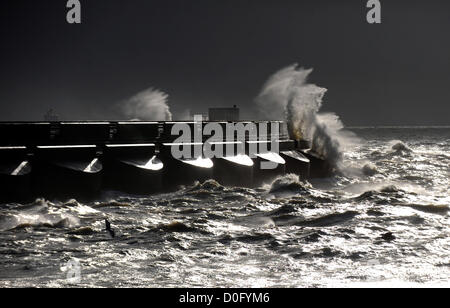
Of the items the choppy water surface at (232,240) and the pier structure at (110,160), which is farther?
Result: the pier structure at (110,160)

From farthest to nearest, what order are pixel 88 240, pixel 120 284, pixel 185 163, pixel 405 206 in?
pixel 185 163
pixel 405 206
pixel 88 240
pixel 120 284

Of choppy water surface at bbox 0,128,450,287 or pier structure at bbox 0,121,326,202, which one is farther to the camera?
pier structure at bbox 0,121,326,202

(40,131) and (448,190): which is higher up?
(40,131)

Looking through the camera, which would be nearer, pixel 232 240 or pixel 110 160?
pixel 232 240

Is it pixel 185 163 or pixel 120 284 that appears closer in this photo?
pixel 120 284

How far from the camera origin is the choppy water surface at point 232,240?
867cm

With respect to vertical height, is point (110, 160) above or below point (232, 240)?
above

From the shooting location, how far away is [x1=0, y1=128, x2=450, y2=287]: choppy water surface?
28.5ft

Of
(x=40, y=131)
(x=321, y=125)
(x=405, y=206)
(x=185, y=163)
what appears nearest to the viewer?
(x=405, y=206)

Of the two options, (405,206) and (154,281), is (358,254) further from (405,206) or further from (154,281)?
(405,206)

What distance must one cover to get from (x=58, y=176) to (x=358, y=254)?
9.01 meters

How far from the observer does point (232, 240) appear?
38.0 ft

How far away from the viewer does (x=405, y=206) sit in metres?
16.0
